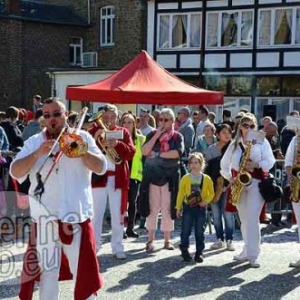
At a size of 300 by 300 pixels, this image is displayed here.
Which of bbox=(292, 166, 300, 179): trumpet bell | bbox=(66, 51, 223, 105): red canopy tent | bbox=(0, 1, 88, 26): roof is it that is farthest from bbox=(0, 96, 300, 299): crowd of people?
bbox=(0, 1, 88, 26): roof

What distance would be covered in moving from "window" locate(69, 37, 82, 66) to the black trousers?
2108cm

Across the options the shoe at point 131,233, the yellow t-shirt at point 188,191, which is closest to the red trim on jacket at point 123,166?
the yellow t-shirt at point 188,191

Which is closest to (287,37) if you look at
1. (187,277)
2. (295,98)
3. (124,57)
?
(295,98)

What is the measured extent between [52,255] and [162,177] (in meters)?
3.34

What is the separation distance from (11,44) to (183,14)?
7.71 meters

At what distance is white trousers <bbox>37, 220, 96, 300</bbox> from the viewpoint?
Answer: 15.9 feet

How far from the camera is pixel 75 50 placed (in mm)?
30016

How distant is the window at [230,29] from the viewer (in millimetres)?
25031

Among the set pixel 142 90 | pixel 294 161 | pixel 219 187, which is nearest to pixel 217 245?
pixel 219 187

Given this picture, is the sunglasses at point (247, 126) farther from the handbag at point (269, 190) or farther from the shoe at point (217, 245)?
the shoe at point (217, 245)

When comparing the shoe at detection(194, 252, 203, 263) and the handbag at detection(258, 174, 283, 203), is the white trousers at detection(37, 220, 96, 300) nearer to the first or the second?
the shoe at detection(194, 252, 203, 263)

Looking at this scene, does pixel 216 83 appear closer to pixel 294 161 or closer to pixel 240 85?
pixel 240 85

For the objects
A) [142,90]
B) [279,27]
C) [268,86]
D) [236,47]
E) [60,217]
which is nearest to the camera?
[60,217]

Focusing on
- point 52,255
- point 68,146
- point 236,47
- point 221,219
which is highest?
point 236,47
